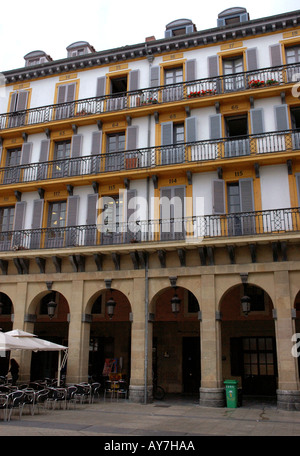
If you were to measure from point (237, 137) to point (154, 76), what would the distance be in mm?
5807

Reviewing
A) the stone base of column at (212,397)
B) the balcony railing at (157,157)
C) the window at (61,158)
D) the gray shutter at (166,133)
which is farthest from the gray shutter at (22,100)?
the stone base of column at (212,397)

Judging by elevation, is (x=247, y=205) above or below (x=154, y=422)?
above

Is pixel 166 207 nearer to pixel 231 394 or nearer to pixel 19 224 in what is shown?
pixel 19 224

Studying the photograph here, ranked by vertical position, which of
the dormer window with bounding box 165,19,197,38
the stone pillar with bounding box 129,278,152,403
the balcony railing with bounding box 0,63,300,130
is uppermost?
the dormer window with bounding box 165,19,197,38

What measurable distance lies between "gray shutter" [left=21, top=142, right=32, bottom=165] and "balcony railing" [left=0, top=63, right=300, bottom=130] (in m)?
1.22

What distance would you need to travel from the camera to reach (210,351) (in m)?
17.1

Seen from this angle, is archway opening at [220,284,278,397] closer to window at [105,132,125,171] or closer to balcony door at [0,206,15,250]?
window at [105,132,125,171]

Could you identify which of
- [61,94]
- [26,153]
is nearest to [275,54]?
[61,94]

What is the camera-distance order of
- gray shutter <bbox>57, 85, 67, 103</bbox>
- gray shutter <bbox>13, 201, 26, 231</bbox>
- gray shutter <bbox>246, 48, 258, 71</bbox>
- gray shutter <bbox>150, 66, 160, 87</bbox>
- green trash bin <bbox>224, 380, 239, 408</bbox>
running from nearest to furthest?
green trash bin <bbox>224, 380, 239, 408</bbox>, gray shutter <bbox>246, 48, 258, 71</bbox>, gray shutter <bbox>13, 201, 26, 231</bbox>, gray shutter <bbox>150, 66, 160, 87</bbox>, gray shutter <bbox>57, 85, 67, 103</bbox>

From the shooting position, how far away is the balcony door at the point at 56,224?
20.4 meters

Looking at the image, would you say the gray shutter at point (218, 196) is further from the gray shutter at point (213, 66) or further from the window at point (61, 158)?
the window at point (61, 158)

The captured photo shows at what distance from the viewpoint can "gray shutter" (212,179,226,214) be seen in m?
18.6

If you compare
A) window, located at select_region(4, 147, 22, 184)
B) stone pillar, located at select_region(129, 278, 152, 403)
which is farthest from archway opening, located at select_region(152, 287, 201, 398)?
window, located at select_region(4, 147, 22, 184)

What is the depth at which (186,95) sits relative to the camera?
20.8m
